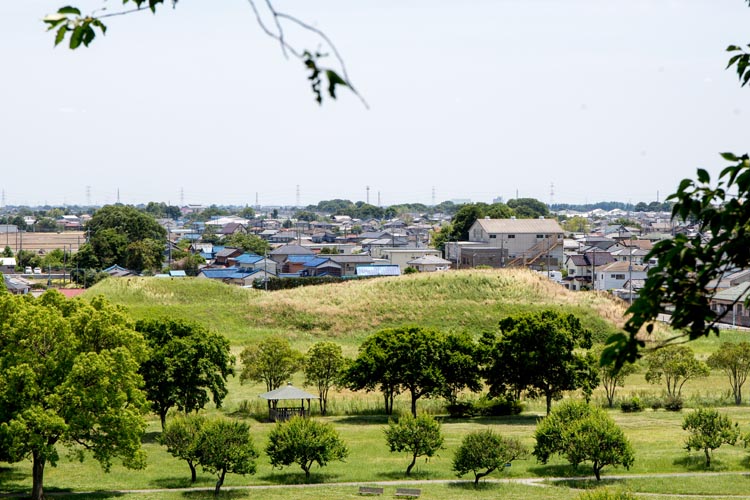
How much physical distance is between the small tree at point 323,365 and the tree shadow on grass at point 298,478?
1289cm

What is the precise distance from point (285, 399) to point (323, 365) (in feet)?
13.1

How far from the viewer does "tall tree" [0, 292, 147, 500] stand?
28.8 m

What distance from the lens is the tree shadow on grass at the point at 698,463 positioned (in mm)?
34188

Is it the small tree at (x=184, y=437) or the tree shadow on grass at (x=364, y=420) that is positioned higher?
the small tree at (x=184, y=437)

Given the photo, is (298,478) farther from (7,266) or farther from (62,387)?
(7,266)

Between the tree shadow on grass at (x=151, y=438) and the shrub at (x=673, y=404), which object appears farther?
the shrub at (x=673, y=404)

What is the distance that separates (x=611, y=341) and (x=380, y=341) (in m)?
40.9

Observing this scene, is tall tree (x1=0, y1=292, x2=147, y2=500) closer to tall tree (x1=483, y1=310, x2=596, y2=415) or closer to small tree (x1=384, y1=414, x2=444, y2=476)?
small tree (x1=384, y1=414, x2=444, y2=476)

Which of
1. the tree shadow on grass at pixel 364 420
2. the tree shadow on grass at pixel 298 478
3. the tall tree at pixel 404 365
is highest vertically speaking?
the tall tree at pixel 404 365

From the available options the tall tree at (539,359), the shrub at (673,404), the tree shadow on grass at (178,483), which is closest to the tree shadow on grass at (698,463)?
the tall tree at (539,359)

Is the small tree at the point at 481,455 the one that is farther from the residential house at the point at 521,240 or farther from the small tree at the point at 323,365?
the residential house at the point at 521,240

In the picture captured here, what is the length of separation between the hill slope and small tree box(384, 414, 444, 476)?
31365 millimetres

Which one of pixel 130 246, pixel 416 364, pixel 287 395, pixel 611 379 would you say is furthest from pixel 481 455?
pixel 130 246

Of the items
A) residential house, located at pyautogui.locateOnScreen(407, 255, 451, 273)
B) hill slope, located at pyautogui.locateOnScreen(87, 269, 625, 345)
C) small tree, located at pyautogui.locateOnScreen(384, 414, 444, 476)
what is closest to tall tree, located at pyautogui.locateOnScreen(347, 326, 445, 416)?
small tree, located at pyautogui.locateOnScreen(384, 414, 444, 476)
